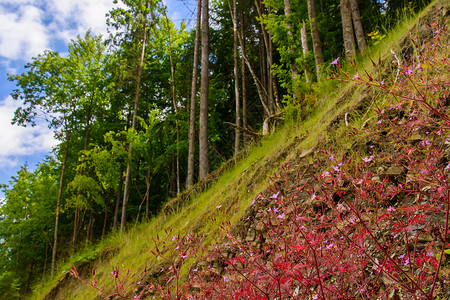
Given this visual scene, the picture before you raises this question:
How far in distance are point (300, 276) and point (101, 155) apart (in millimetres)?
10434

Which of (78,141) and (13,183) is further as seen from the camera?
(13,183)

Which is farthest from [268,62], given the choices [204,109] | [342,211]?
[342,211]

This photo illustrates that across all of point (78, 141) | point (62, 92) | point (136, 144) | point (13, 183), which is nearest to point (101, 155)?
point (136, 144)

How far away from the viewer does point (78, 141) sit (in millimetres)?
15625

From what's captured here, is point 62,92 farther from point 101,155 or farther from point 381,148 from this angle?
point 381,148

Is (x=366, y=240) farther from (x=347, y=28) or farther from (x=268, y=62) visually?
(x=268, y=62)

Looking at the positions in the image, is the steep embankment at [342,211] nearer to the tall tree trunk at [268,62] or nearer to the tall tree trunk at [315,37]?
the tall tree trunk at [315,37]

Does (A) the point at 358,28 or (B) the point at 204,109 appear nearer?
(A) the point at 358,28

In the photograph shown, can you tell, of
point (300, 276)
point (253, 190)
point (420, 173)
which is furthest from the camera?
point (253, 190)

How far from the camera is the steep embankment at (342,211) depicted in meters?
1.36

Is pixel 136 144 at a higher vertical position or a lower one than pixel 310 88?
higher

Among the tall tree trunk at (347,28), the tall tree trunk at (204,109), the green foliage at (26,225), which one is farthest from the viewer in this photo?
the green foliage at (26,225)

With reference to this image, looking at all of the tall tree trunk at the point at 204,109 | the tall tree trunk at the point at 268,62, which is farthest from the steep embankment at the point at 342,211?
the tall tree trunk at the point at 268,62

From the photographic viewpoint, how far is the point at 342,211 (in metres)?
1.95
